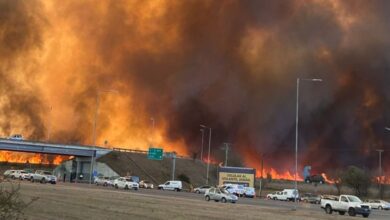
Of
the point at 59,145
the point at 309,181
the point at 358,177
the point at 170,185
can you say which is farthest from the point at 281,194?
the point at 59,145

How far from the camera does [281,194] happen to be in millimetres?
76875

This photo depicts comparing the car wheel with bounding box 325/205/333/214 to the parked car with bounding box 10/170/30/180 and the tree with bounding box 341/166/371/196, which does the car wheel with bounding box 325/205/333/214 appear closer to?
the parked car with bounding box 10/170/30/180

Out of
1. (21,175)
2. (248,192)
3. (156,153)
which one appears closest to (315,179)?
(156,153)

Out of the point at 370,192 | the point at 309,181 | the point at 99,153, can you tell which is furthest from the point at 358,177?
the point at 99,153

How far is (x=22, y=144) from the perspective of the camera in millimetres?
108312

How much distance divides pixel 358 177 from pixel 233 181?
92.5 feet

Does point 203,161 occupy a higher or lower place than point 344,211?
higher

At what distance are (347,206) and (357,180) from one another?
2306 inches

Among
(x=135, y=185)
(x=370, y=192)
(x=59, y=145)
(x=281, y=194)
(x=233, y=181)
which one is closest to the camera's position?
(x=135, y=185)

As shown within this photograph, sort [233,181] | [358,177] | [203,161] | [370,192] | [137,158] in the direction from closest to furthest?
[233,181], [358,177], [370,192], [137,158], [203,161]

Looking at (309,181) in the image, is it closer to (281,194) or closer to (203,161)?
(203,161)

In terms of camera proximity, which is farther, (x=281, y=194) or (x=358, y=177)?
(x=358, y=177)

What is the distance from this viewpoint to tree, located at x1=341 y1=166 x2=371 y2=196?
319ft

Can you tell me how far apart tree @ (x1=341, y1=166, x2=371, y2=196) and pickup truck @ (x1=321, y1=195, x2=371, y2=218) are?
57208 millimetres
